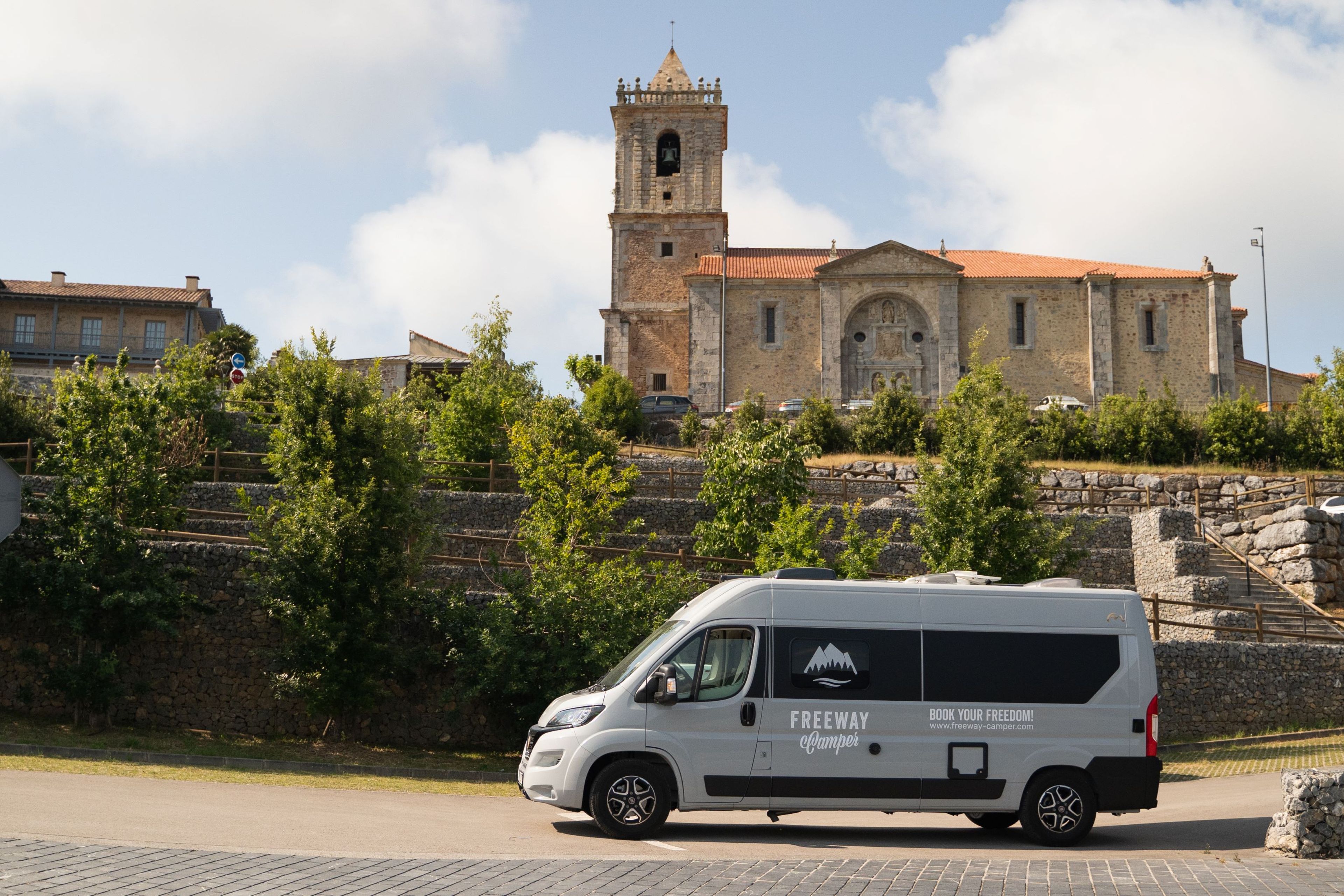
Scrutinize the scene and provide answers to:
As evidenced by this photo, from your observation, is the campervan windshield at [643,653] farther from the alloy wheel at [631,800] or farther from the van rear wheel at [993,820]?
the van rear wheel at [993,820]

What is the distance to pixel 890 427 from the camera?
4178cm

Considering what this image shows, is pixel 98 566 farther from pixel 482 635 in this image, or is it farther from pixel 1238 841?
pixel 1238 841

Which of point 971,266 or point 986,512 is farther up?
point 971,266

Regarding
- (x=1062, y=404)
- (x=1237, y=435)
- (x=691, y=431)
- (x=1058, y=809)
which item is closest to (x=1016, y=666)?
(x=1058, y=809)

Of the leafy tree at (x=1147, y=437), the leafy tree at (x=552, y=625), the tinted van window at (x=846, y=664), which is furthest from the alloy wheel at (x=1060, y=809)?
the leafy tree at (x=1147, y=437)

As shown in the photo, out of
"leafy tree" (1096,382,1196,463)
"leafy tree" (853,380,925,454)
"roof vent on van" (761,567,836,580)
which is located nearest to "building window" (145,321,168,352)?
"leafy tree" (853,380,925,454)

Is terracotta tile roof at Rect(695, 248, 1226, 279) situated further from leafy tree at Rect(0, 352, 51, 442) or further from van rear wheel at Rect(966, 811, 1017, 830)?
van rear wheel at Rect(966, 811, 1017, 830)

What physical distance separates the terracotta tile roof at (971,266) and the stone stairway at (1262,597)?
2952cm

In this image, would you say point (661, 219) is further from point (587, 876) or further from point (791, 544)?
point (587, 876)

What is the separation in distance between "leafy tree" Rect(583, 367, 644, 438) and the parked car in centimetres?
1567

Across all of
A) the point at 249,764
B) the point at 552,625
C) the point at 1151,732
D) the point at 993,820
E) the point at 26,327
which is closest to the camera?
the point at 1151,732

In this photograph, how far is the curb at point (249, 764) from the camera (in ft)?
46.8

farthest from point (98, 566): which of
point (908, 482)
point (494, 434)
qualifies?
point (908, 482)

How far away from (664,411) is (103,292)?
1107 inches
